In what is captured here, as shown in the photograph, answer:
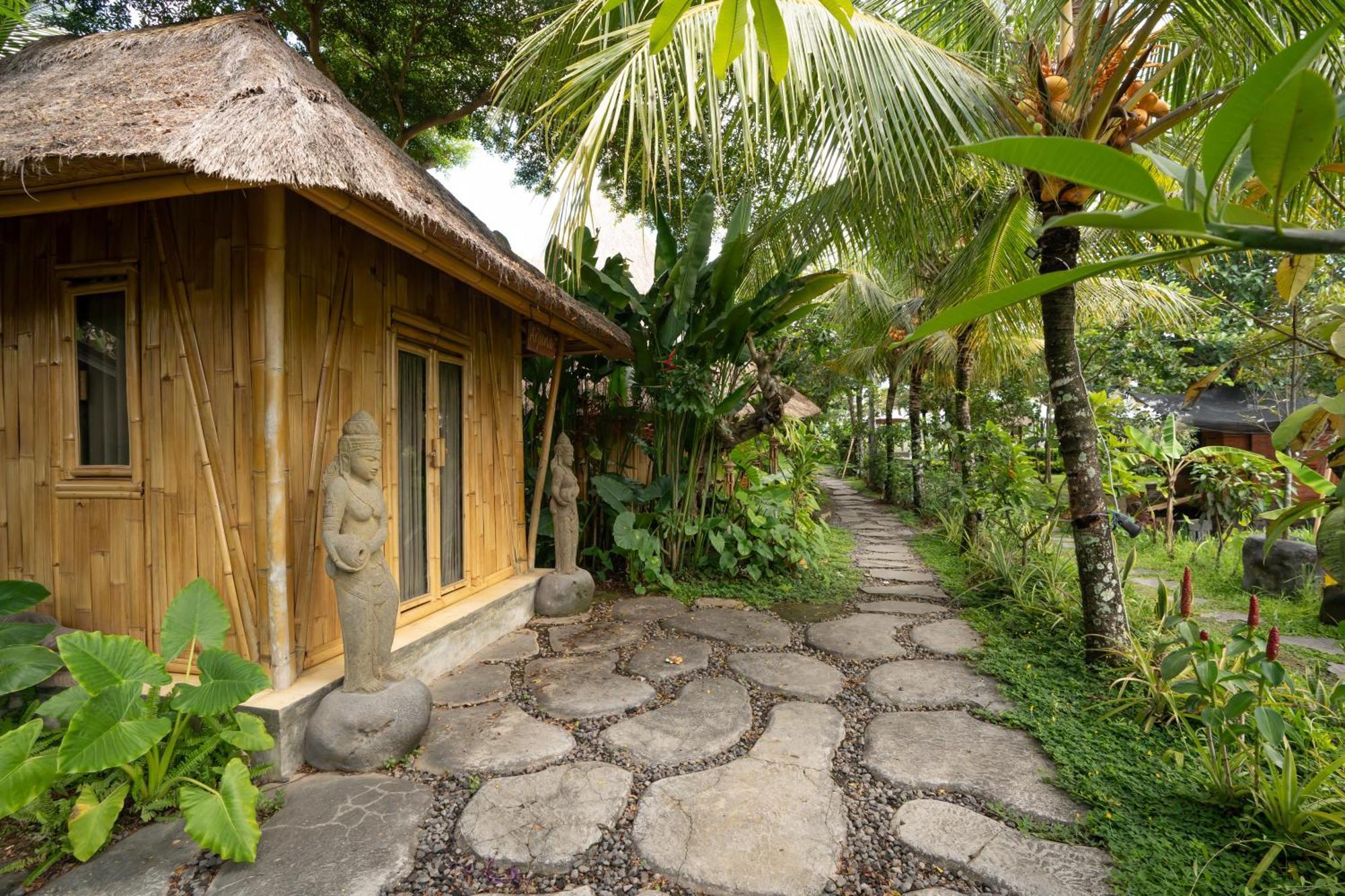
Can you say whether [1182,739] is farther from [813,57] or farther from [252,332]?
[252,332]

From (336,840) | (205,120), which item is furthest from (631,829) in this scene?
(205,120)

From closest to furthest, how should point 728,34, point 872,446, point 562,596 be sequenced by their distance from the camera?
point 728,34, point 562,596, point 872,446

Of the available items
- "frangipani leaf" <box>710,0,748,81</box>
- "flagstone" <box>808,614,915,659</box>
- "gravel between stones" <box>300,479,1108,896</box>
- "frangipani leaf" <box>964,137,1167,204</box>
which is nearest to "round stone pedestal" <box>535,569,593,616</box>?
"gravel between stones" <box>300,479,1108,896</box>

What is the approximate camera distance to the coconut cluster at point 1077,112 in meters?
3.04

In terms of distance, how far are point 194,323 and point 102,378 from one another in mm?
614

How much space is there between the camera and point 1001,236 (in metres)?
4.30

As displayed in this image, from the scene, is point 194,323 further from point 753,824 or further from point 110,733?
point 753,824

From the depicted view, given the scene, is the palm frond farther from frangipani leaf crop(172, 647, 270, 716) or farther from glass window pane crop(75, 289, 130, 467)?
glass window pane crop(75, 289, 130, 467)

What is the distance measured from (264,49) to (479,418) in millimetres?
2363

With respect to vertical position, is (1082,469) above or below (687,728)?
above

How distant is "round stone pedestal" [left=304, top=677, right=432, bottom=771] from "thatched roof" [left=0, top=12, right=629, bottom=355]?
2027mm

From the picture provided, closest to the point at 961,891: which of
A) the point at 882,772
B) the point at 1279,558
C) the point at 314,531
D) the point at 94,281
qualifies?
the point at 882,772

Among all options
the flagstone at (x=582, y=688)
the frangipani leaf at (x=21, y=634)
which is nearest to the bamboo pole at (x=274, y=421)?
the frangipani leaf at (x=21, y=634)

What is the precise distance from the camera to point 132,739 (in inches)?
78.9
